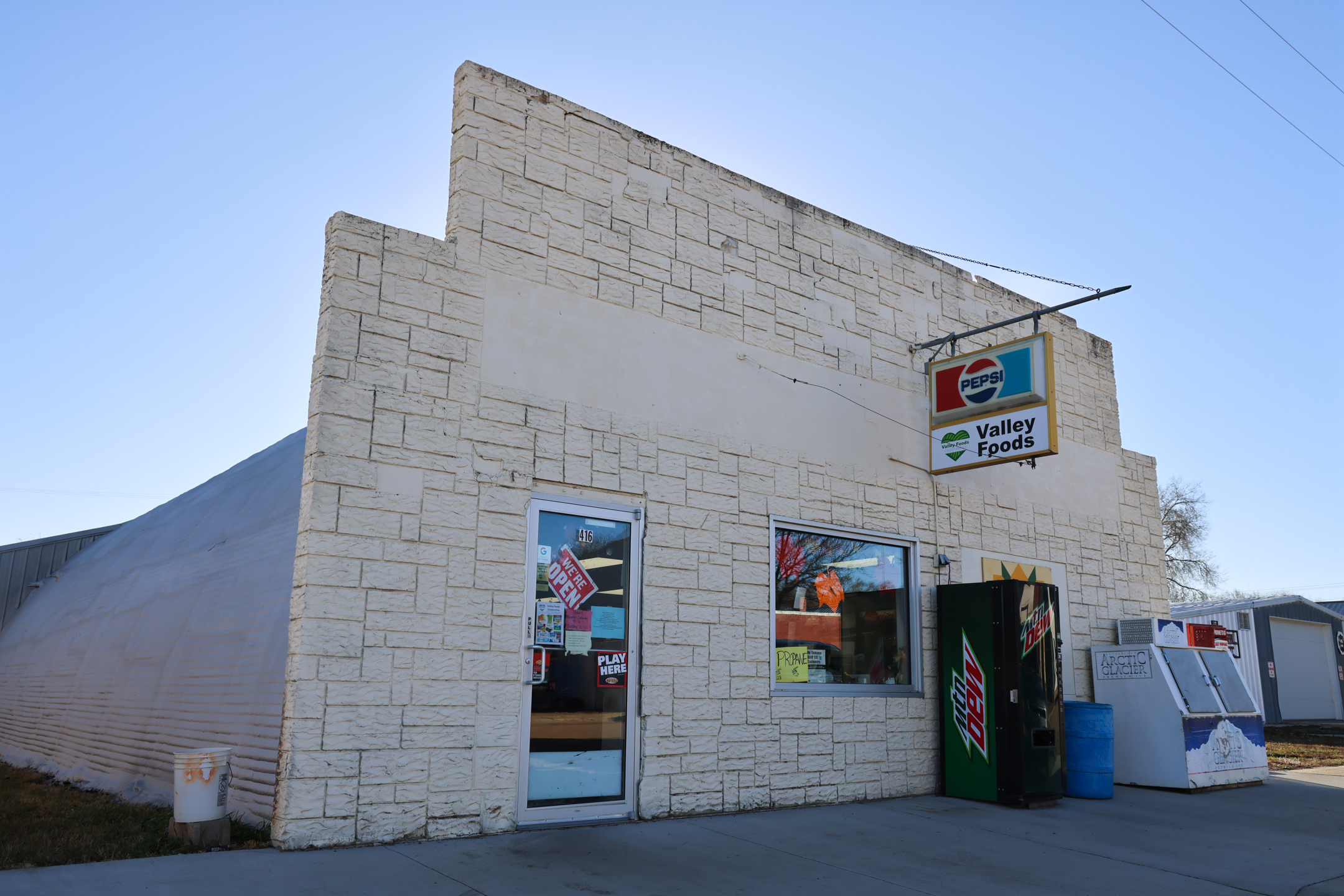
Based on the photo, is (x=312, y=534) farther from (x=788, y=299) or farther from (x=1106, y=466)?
(x=1106, y=466)

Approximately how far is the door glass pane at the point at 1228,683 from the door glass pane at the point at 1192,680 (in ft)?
0.68

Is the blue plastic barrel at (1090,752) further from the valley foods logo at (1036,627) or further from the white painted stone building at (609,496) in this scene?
the white painted stone building at (609,496)

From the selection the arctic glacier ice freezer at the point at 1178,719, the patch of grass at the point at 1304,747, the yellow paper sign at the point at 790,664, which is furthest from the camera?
the patch of grass at the point at 1304,747

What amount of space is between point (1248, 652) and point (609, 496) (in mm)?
24289

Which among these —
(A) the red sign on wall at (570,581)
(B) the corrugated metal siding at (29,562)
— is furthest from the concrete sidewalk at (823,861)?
(B) the corrugated metal siding at (29,562)

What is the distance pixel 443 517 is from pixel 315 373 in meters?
1.26

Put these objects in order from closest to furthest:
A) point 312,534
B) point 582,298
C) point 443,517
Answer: point 312,534
point 443,517
point 582,298

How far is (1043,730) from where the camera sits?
339 inches

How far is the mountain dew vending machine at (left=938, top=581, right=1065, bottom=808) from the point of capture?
27.8 feet

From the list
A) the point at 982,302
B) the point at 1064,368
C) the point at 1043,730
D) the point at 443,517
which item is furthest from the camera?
the point at 1064,368

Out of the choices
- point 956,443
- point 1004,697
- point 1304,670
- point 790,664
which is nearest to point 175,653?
point 790,664

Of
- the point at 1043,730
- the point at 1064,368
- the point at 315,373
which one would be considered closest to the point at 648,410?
the point at 315,373

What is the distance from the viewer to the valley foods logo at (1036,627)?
8664 mm

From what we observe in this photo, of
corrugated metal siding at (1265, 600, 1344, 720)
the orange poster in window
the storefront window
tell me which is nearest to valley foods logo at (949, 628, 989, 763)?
the storefront window
